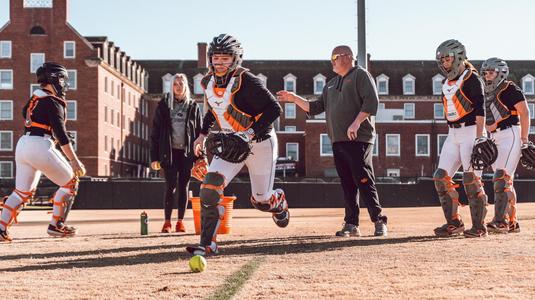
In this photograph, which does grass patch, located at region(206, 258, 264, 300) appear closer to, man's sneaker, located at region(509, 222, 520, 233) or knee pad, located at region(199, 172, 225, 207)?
knee pad, located at region(199, 172, 225, 207)

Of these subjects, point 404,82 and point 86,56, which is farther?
point 404,82

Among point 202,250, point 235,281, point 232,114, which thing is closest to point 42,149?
point 232,114

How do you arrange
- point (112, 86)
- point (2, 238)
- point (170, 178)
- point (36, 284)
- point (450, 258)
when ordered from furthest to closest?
point (112, 86) → point (170, 178) → point (2, 238) → point (450, 258) → point (36, 284)

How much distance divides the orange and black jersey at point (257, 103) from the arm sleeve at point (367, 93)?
2.12 m

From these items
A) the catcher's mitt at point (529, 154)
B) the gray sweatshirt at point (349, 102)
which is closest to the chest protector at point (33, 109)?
the gray sweatshirt at point (349, 102)

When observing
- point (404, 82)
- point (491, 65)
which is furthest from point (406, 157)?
point (491, 65)

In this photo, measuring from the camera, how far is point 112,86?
63.9 m

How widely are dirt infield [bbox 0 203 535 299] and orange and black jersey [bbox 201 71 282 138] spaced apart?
1.26m

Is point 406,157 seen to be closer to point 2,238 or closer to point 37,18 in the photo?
point 37,18

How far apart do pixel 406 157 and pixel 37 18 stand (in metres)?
31.4

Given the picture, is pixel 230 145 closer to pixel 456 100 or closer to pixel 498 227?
pixel 456 100

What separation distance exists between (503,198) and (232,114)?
4423 millimetres

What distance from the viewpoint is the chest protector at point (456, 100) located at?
902 centimetres

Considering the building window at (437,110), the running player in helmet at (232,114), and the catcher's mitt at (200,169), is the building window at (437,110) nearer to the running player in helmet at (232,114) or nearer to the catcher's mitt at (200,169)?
the catcher's mitt at (200,169)
